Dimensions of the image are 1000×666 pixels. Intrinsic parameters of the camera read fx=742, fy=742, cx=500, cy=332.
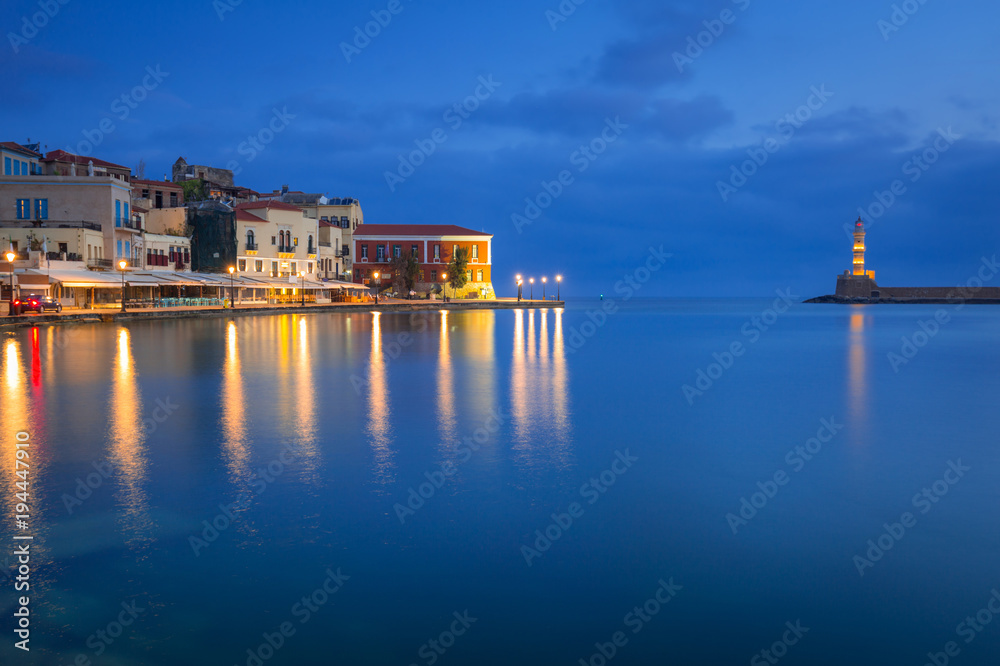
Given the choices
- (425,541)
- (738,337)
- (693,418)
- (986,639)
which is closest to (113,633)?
(425,541)

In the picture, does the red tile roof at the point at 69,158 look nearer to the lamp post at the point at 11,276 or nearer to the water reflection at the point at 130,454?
the lamp post at the point at 11,276

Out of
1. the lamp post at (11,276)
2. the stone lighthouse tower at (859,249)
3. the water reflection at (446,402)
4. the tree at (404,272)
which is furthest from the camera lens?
the stone lighthouse tower at (859,249)

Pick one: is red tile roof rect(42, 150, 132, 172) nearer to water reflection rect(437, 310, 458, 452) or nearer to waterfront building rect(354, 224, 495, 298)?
waterfront building rect(354, 224, 495, 298)

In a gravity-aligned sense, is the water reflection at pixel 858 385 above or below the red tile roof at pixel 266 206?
below

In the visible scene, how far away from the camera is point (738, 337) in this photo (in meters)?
35.2

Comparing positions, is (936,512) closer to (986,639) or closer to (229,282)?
(986,639)

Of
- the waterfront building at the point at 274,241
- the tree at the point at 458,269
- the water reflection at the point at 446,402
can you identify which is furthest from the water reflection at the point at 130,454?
the tree at the point at 458,269

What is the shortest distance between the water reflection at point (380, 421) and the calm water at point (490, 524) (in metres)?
0.06

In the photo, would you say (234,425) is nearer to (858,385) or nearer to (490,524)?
(490,524)

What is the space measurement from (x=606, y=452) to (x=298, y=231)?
5016 cm

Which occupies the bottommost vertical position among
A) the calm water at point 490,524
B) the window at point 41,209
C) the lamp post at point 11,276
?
the calm water at point 490,524

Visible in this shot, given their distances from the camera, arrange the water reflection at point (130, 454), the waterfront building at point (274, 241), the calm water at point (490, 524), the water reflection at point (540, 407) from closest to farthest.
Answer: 1. the calm water at point (490, 524)
2. the water reflection at point (130, 454)
3. the water reflection at point (540, 407)
4. the waterfront building at point (274, 241)

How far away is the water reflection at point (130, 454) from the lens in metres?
6.11

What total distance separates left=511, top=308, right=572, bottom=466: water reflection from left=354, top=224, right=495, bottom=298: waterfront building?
1643 inches
